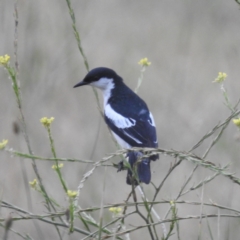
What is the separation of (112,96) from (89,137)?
2255mm

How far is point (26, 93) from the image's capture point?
563 centimetres

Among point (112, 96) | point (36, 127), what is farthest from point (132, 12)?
point (112, 96)

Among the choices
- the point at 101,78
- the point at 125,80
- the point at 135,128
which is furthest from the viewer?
the point at 125,80

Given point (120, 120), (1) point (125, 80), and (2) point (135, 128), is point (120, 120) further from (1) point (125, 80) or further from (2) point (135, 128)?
(1) point (125, 80)

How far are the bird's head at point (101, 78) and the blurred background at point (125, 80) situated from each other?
0.89ft

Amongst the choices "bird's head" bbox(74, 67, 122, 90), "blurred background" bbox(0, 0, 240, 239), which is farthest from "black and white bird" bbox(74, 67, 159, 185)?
"blurred background" bbox(0, 0, 240, 239)

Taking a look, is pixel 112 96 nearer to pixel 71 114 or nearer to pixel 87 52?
pixel 71 114

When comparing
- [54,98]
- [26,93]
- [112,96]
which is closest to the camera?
[112,96]

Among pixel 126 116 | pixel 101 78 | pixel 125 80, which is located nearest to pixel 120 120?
pixel 126 116

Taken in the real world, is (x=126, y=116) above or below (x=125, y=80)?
below

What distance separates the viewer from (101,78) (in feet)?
14.0

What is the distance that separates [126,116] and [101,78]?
1.75ft

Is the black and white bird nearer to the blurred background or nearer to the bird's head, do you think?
the bird's head

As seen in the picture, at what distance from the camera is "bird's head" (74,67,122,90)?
418 cm
